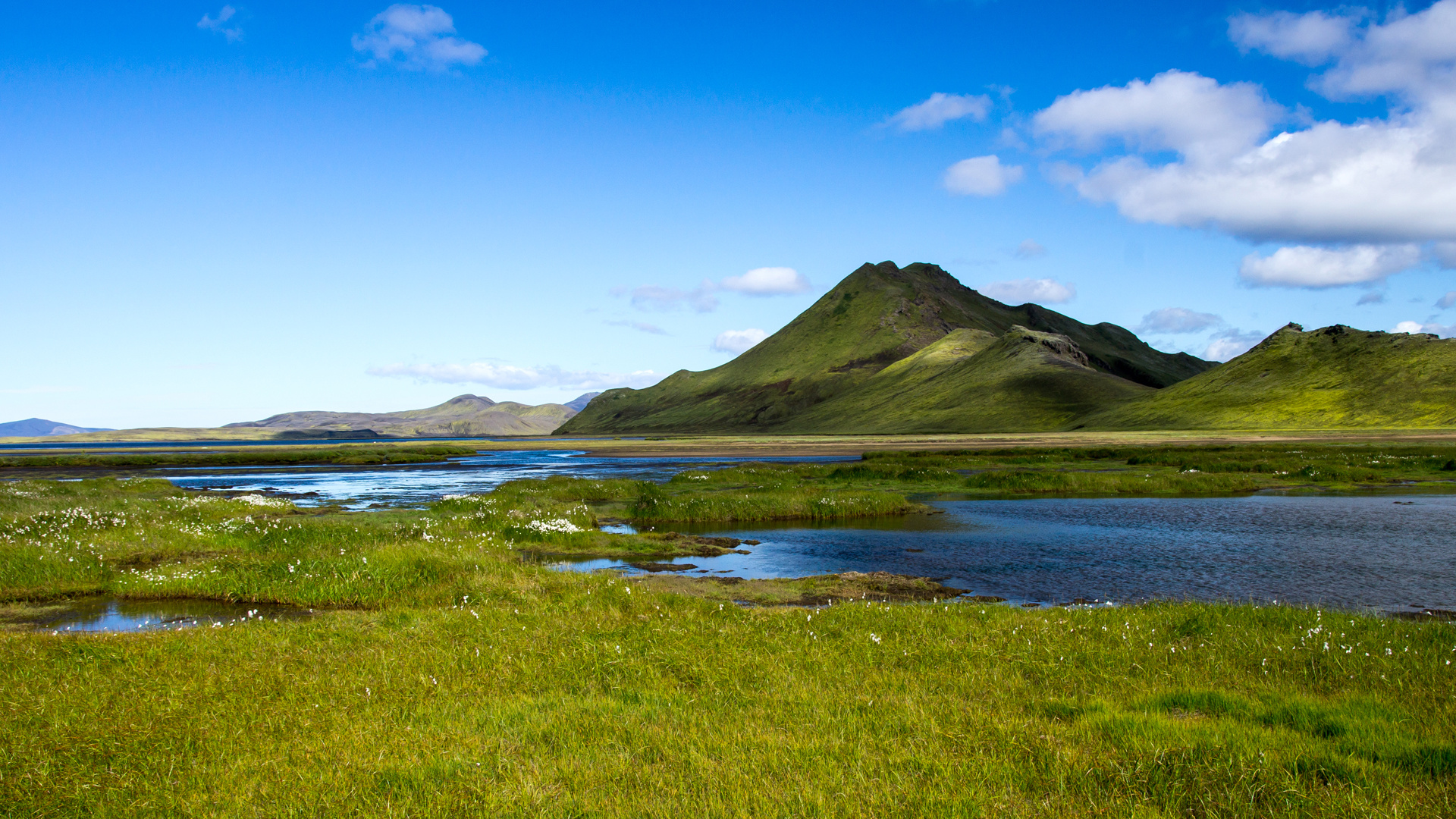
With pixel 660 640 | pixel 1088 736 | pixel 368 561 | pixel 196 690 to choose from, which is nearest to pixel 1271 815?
pixel 1088 736

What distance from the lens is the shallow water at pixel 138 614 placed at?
56.5 feet

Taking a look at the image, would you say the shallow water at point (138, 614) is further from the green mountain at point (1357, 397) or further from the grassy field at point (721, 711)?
the green mountain at point (1357, 397)

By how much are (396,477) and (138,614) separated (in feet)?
212

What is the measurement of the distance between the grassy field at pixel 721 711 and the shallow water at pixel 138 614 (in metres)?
1.21

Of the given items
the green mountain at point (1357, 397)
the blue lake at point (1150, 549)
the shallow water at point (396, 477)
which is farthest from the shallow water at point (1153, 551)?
the green mountain at point (1357, 397)

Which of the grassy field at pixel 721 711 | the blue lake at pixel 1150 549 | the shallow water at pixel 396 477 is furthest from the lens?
the shallow water at pixel 396 477

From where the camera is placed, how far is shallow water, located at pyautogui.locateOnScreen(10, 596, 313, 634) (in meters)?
17.2

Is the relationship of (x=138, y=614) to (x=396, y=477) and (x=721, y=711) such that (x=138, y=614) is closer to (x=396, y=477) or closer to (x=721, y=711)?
(x=721, y=711)

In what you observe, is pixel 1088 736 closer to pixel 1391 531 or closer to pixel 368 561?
pixel 368 561

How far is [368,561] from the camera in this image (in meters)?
21.0

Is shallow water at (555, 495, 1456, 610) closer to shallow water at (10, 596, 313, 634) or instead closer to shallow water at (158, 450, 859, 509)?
shallow water at (10, 596, 313, 634)

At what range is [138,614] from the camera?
62.4 ft

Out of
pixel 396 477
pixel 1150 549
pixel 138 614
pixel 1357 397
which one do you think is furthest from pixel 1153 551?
pixel 1357 397

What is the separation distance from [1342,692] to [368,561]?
2094cm
